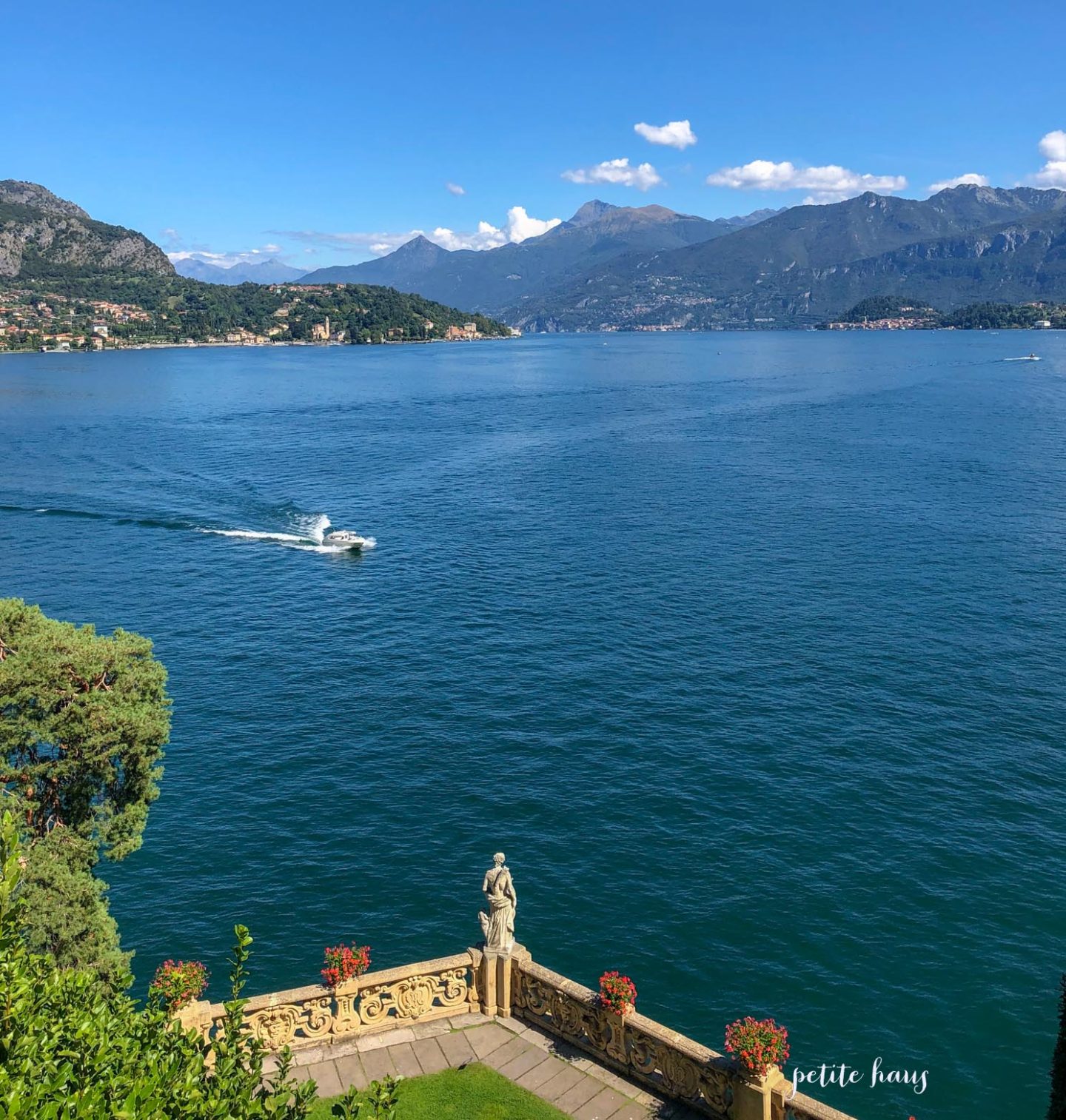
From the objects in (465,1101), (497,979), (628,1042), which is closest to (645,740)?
(497,979)

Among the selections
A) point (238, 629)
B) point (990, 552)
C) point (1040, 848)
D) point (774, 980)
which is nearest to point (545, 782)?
point (774, 980)

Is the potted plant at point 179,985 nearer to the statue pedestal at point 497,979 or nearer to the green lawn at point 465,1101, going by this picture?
the green lawn at point 465,1101

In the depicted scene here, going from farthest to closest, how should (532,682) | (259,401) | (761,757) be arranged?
(259,401)
(532,682)
(761,757)

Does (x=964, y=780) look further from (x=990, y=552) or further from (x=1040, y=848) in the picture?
(x=990, y=552)

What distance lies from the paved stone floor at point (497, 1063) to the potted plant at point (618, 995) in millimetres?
1845

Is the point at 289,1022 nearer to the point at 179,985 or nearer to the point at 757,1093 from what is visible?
the point at 179,985

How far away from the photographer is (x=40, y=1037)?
10.4 m

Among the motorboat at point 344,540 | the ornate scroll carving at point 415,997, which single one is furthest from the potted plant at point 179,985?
the motorboat at point 344,540

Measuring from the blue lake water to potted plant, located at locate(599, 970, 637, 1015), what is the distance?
9.72 m

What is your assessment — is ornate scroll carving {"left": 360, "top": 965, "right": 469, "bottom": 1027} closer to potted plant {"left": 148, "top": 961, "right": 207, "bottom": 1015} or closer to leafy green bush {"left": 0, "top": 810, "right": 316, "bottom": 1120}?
potted plant {"left": 148, "top": 961, "right": 207, "bottom": 1015}

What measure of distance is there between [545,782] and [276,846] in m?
12.2

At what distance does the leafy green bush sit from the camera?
9594mm

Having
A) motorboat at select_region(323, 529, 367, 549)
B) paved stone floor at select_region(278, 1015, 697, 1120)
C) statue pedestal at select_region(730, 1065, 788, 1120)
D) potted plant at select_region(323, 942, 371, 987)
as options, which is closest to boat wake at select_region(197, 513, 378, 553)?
motorboat at select_region(323, 529, 367, 549)

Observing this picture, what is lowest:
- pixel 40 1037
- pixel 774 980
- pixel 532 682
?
pixel 774 980
